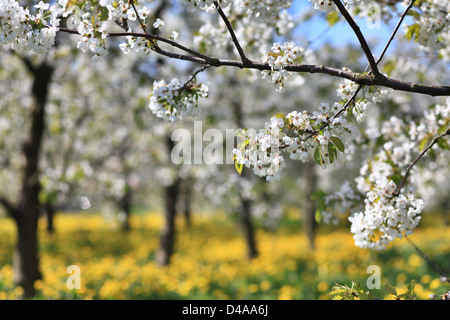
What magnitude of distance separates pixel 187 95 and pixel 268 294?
4.19 meters

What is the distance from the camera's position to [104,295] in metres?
4.99

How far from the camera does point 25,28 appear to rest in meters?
2.04

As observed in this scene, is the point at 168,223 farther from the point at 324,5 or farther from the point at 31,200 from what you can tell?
the point at 324,5

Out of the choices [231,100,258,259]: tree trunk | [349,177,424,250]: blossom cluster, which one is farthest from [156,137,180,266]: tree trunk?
[349,177,424,250]: blossom cluster

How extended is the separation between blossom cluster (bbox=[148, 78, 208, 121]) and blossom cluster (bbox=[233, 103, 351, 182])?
51 centimetres

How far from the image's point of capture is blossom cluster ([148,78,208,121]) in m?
2.34

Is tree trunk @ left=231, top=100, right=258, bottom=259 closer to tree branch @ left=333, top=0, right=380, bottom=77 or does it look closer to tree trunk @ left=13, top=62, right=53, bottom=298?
tree trunk @ left=13, top=62, right=53, bottom=298

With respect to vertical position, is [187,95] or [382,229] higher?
[187,95]

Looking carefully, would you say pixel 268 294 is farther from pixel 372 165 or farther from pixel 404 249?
pixel 404 249

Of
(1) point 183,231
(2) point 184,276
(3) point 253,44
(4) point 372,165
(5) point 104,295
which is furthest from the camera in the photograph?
(1) point 183,231

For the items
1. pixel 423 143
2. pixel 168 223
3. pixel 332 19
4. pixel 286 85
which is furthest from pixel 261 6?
pixel 168 223

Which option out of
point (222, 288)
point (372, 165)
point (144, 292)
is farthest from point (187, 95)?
point (222, 288)

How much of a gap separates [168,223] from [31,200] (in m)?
3.70

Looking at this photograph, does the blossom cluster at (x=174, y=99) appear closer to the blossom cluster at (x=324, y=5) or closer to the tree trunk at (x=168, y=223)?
the blossom cluster at (x=324, y=5)
